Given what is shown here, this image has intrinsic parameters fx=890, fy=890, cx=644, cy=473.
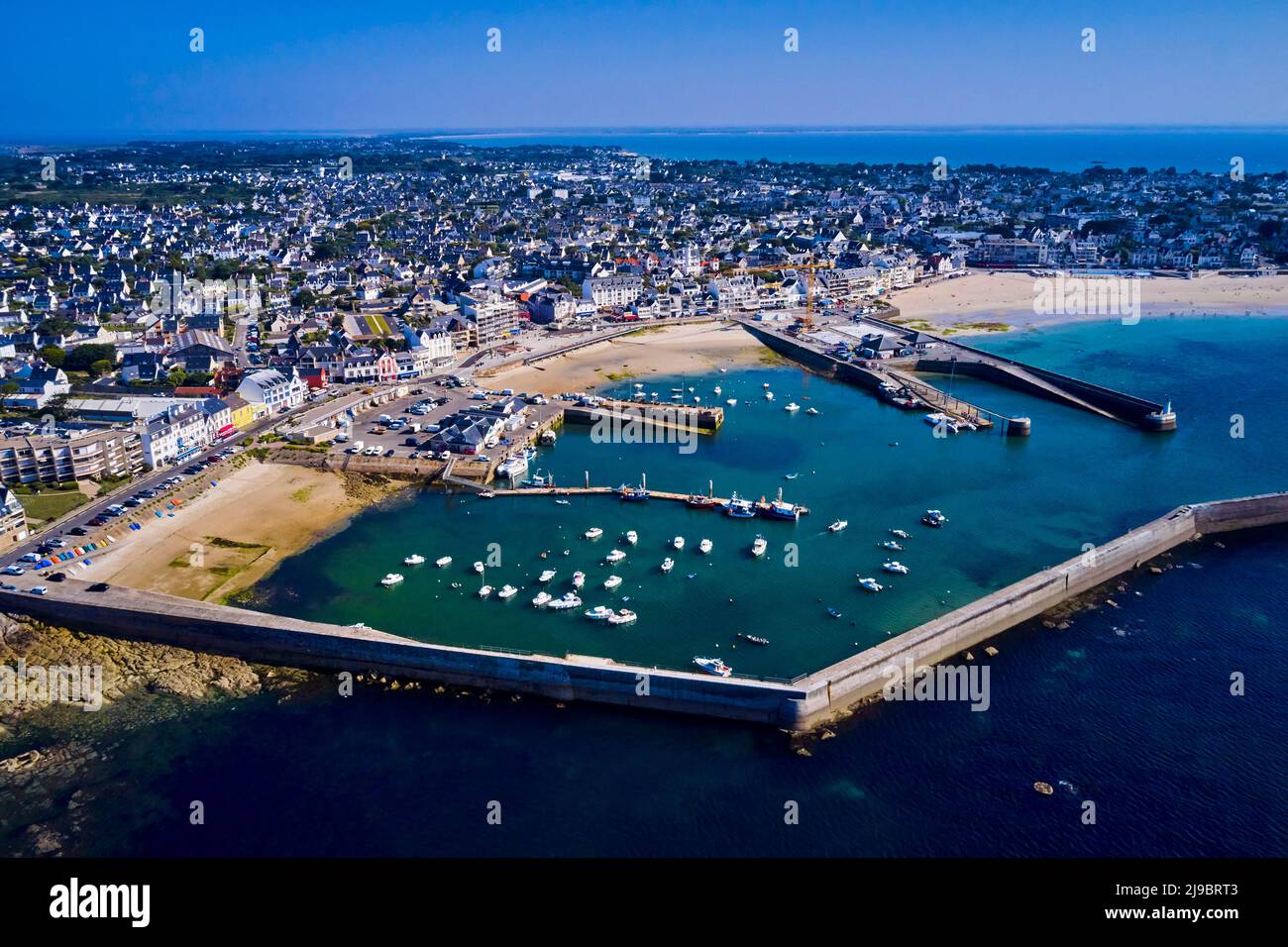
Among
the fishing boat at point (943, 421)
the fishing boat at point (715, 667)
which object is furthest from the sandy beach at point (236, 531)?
the fishing boat at point (943, 421)

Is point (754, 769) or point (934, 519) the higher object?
point (934, 519)

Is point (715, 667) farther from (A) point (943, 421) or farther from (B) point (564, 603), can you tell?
(A) point (943, 421)

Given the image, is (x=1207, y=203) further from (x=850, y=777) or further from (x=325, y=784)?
(x=325, y=784)

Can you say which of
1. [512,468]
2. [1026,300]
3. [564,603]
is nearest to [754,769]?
[564,603]

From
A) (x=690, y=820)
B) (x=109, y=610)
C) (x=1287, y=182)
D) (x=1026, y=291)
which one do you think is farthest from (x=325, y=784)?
(x=1287, y=182)

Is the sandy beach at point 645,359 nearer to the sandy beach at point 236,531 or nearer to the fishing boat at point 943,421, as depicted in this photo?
the fishing boat at point 943,421

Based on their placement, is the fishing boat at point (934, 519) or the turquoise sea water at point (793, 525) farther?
the fishing boat at point (934, 519)

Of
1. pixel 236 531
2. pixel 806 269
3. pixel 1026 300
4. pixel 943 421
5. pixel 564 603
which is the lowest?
pixel 564 603

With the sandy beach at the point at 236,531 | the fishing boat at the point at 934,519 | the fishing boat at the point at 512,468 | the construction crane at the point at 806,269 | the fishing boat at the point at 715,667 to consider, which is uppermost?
the construction crane at the point at 806,269
